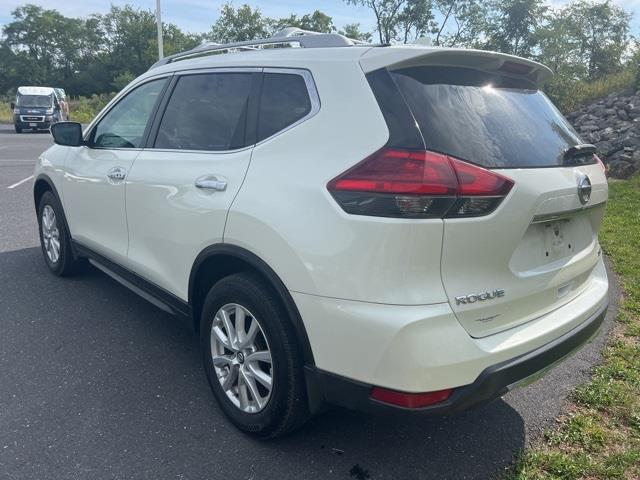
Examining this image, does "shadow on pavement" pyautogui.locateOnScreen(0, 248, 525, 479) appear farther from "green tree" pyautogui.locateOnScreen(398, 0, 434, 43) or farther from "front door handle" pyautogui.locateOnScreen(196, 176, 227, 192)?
"green tree" pyautogui.locateOnScreen(398, 0, 434, 43)

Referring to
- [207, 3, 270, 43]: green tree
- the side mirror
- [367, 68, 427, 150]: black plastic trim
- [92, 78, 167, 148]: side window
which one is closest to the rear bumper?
[367, 68, 427, 150]: black plastic trim

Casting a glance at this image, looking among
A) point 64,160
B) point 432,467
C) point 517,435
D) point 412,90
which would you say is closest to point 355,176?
point 412,90

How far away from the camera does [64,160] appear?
4617mm

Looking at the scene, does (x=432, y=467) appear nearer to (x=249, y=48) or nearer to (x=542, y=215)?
(x=542, y=215)

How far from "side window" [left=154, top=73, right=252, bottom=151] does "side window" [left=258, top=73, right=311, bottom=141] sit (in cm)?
14

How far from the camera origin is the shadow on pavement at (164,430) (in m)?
2.55

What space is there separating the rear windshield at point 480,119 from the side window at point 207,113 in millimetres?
955

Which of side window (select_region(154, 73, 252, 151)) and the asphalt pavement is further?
side window (select_region(154, 73, 252, 151))

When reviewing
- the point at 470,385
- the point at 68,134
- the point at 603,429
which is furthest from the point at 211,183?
the point at 603,429

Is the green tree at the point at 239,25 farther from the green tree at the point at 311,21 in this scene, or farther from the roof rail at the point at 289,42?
the roof rail at the point at 289,42

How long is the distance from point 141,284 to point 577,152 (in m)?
2.71

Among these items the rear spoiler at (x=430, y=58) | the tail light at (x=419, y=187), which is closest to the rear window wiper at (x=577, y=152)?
the rear spoiler at (x=430, y=58)

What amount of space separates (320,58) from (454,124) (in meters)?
0.71

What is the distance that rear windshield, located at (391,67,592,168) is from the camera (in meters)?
2.17
